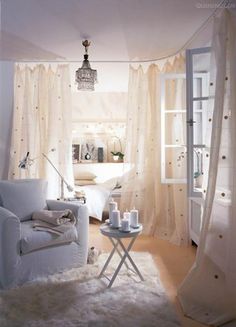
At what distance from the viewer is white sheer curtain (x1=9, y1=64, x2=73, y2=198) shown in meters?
4.27

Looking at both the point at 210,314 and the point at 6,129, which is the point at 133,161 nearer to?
the point at 6,129

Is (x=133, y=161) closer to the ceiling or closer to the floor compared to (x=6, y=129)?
closer to the floor

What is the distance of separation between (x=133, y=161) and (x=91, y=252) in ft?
5.47

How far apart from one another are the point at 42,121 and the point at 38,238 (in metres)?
2.18

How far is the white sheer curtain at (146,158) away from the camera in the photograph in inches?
164

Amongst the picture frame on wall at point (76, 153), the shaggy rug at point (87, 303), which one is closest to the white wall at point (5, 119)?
the picture frame on wall at point (76, 153)

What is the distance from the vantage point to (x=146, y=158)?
14.3ft

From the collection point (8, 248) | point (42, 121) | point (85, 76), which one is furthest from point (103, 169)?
point (8, 248)

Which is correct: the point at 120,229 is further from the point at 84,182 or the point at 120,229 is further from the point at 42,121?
the point at 84,182

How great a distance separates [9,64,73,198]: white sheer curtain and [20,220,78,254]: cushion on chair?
1585mm

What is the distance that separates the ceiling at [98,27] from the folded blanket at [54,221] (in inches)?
72.8

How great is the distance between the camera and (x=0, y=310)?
210cm

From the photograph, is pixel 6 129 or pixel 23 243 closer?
pixel 23 243

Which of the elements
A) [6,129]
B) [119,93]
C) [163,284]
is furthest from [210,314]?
[119,93]
